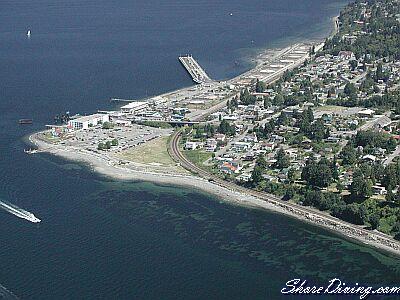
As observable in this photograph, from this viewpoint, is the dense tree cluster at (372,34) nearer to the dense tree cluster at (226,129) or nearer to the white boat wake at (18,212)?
the dense tree cluster at (226,129)

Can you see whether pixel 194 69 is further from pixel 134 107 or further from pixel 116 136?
pixel 116 136

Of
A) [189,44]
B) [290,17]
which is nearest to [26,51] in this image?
[189,44]

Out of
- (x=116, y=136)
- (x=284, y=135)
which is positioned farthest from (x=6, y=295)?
(x=284, y=135)

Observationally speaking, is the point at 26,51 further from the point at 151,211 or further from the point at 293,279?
the point at 293,279

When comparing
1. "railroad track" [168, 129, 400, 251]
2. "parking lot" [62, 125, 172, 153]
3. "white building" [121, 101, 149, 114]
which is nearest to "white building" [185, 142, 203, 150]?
"railroad track" [168, 129, 400, 251]

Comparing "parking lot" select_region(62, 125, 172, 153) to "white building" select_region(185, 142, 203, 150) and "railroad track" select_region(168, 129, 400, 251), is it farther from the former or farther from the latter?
Answer: "white building" select_region(185, 142, 203, 150)
